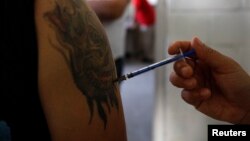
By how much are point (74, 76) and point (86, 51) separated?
56 millimetres

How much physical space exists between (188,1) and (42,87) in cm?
93

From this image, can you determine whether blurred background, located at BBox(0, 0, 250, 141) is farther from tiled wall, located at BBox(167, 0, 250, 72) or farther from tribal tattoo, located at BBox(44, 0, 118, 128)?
tribal tattoo, located at BBox(44, 0, 118, 128)

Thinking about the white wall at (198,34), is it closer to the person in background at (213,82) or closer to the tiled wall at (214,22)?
the tiled wall at (214,22)

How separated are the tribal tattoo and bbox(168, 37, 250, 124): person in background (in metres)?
0.16

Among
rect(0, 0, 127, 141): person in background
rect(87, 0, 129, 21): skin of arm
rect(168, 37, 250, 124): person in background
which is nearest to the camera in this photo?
rect(0, 0, 127, 141): person in background

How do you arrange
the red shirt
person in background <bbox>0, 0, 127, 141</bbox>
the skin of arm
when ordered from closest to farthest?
1. person in background <bbox>0, 0, 127, 141</bbox>
2. the skin of arm
3. the red shirt

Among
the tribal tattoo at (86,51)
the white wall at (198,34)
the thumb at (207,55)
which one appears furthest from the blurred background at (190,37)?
the tribal tattoo at (86,51)

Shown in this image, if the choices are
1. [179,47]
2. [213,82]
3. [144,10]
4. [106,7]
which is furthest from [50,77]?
[144,10]

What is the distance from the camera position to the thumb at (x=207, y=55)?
0.69 meters

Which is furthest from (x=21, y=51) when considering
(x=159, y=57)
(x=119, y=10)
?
(x=159, y=57)

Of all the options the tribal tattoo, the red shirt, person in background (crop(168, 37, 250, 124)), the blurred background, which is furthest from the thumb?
the red shirt

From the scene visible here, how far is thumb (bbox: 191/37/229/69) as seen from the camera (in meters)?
0.69

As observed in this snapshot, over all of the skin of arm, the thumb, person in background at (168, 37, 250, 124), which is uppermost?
the skin of arm

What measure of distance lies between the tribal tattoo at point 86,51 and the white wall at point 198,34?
0.72 metres
